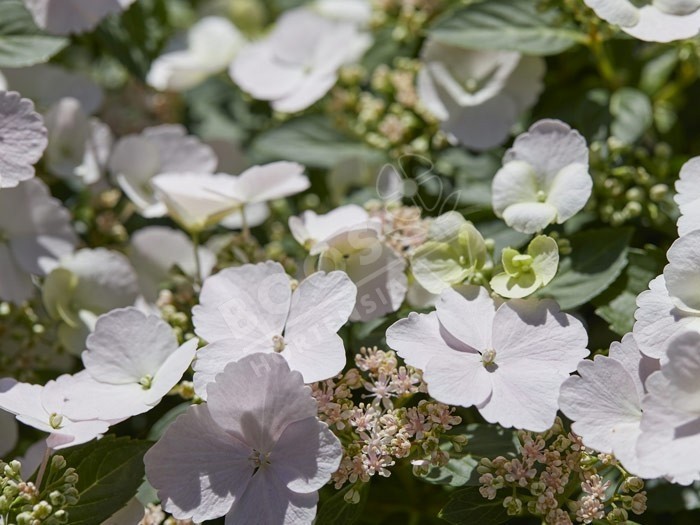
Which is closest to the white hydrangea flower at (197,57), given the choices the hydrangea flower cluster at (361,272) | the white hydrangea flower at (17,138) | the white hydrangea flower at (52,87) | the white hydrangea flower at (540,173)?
the hydrangea flower cluster at (361,272)

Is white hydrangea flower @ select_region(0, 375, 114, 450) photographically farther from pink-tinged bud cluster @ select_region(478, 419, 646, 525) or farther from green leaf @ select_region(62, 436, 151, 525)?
pink-tinged bud cluster @ select_region(478, 419, 646, 525)

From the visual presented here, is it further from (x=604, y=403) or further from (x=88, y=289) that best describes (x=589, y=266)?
(x=88, y=289)

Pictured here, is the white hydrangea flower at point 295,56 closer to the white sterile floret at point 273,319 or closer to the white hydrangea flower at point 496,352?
the white sterile floret at point 273,319

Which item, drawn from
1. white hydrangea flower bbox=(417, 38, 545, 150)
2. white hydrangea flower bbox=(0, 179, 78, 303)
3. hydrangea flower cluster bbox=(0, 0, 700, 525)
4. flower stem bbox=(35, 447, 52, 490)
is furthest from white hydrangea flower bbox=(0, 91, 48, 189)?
white hydrangea flower bbox=(417, 38, 545, 150)

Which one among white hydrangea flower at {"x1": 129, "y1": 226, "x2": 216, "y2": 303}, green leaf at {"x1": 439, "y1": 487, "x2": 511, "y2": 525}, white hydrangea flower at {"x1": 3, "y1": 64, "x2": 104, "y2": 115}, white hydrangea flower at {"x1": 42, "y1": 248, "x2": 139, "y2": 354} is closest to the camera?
green leaf at {"x1": 439, "y1": 487, "x2": 511, "y2": 525}

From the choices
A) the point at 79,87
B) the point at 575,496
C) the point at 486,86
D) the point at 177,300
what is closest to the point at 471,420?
the point at 575,496

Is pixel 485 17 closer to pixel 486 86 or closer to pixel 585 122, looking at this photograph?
pixel 486 86
